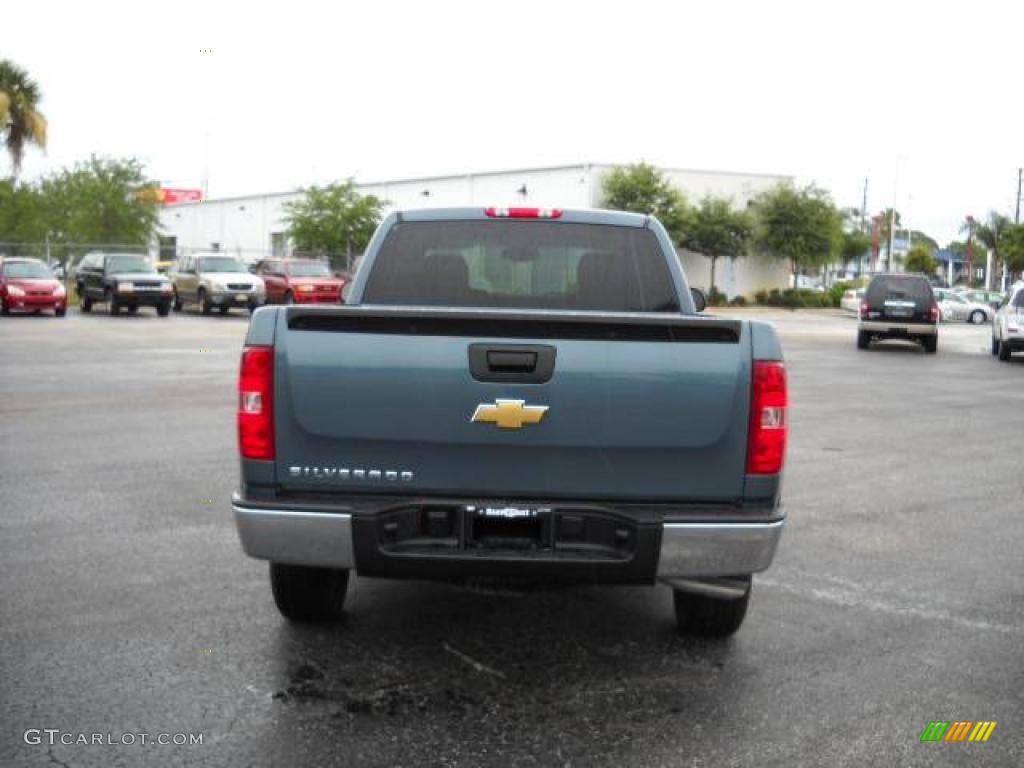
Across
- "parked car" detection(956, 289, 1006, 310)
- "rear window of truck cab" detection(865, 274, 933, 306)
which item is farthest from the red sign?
"rear window of truck cab" detection(865, 274, 933, 306)

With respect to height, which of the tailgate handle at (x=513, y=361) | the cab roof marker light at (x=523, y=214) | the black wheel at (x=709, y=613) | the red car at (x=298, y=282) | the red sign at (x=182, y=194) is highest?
the red sign at (x=182, y=194)

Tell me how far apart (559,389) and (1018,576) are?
138 inches

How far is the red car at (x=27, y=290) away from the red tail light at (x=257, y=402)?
31028mm

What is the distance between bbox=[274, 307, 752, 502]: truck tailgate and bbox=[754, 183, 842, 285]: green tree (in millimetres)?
56836

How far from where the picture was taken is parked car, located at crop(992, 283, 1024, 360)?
25422 mm

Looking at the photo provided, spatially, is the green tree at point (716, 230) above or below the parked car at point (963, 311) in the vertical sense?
above

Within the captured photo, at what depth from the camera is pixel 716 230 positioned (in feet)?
188

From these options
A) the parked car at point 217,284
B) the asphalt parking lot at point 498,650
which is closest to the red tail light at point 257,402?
the asphalt parking lot at point 498,650

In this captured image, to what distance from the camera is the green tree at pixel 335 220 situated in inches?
2227

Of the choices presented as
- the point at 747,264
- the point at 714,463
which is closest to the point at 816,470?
the point at 714,463

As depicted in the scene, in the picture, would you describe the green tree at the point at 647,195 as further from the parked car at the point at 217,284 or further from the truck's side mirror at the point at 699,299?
the truck's side mirror at the point at 699,299

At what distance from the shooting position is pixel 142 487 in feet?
28.6

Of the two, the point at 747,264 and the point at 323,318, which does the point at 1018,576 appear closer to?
the point at 323,318

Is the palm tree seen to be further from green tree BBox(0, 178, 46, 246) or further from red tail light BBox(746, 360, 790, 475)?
red tail light BBox(746, 360, 790, 475)
